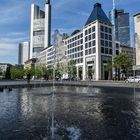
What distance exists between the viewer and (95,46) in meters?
107

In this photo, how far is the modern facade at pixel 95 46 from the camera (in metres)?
106

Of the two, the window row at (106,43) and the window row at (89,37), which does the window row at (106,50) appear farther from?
the window row at (89,37)

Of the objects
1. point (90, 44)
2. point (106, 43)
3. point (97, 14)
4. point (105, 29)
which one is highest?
point (97, 14)

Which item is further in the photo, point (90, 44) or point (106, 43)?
point (90, 44)

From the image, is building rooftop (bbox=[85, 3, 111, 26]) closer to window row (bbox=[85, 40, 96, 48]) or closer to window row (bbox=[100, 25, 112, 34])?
window row (bbox=[100, 25, 112, 34])

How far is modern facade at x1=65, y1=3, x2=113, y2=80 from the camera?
347 ft

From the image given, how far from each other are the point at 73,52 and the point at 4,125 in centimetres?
12011

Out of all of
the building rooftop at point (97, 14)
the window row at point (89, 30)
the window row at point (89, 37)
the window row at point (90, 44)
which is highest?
the building rooftop at point (97, 14)

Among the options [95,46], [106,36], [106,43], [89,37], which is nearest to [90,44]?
[89,37]

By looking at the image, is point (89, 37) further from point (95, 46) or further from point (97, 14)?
point (97, 14)

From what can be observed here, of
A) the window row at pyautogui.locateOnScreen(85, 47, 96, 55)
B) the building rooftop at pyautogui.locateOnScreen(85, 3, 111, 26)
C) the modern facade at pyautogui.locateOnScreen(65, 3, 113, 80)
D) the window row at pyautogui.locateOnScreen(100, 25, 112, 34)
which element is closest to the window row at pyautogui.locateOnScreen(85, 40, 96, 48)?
the modern facade at pyautogui.locateOnScreen(65, 3, 113, 80)

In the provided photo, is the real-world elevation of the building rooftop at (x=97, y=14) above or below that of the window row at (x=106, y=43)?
above

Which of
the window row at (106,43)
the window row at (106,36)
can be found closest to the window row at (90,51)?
the window row at (106,43)

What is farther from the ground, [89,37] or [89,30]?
[89,30]
